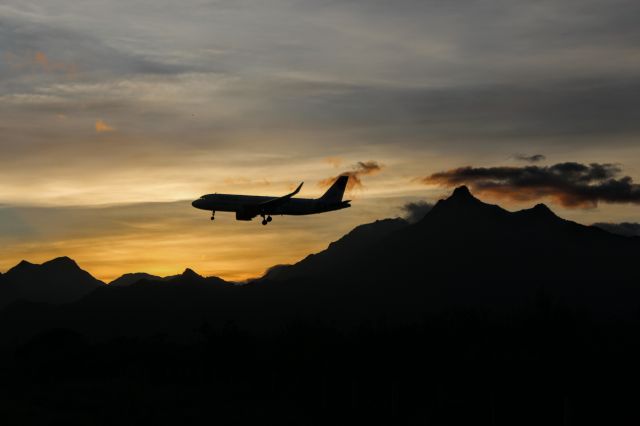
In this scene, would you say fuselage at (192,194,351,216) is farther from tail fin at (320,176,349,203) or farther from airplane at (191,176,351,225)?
tail fin at (320,176,349,203)

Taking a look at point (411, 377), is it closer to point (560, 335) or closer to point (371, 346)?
point (371, 346)

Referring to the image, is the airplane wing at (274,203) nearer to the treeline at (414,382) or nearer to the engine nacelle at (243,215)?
the engine nacelle at (243,215)

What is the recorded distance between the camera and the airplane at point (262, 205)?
10975 centimetres

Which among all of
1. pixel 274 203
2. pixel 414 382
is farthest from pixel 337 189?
pixel 414 382

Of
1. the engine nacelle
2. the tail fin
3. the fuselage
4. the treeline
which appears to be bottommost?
the treeline

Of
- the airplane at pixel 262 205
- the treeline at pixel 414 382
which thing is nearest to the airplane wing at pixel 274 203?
the airplane at pixel 262 205

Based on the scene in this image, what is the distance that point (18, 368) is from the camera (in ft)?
493

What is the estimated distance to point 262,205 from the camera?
361ft

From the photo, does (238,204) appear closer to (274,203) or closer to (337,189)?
(274,203)

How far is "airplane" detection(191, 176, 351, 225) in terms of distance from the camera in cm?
10975

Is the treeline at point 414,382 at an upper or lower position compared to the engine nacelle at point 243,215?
lower

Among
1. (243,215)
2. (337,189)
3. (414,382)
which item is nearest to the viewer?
(414,382)

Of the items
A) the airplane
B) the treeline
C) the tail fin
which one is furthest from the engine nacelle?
the tail fin

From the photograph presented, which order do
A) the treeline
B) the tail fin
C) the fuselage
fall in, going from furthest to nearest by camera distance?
the tail fin < the fuselage < the treeline
